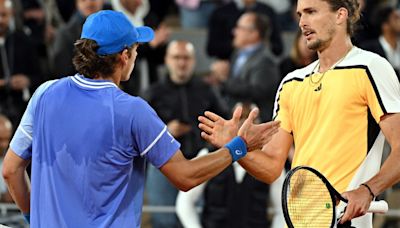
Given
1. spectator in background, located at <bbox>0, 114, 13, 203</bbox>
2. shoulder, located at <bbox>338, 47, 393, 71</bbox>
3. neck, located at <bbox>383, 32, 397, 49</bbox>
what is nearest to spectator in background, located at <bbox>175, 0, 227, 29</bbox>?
neck, located at <bbox>383, 32, 397, 49</bbox>

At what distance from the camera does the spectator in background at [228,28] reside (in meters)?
12.2

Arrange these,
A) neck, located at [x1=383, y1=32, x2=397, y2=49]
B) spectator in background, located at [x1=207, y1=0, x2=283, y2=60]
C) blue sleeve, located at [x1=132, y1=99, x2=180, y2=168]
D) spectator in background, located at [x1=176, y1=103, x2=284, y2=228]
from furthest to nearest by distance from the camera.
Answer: spectator in background, located at [x1=207, y1=0, x2=283, y2=60], neck, located at [x1=383, y1=32, x2=397, y2=49], spectator in background, located at [x1=176, y1=103, x2=284, y2=228], blue sleeve, located at [x1=132, y1=99, x2=180, y2=168]

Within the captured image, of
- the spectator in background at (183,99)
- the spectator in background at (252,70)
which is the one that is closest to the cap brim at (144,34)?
the spectator in background at (183,99)

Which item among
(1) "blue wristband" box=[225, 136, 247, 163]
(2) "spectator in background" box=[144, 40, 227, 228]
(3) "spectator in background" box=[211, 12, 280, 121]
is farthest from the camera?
(3) "spectator in background" box=[211, 12, 280, 121]

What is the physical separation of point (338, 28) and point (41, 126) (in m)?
1.74

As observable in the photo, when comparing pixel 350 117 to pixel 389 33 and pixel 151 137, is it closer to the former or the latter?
pixel 151 137

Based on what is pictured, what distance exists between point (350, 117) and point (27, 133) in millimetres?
1704

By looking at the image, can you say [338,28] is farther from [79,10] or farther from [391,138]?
[79,10]

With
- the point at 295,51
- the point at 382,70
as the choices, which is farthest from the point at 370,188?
the point at 295,51

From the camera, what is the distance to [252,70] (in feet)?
35.6

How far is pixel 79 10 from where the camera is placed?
433 inches

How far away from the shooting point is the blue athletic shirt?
5.32 m

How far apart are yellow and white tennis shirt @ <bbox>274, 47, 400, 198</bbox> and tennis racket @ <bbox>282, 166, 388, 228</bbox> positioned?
29cm

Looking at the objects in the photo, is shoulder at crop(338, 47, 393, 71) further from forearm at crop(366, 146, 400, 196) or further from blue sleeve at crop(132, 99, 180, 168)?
blue sleeve at crop(132, 99, 180, 168)
